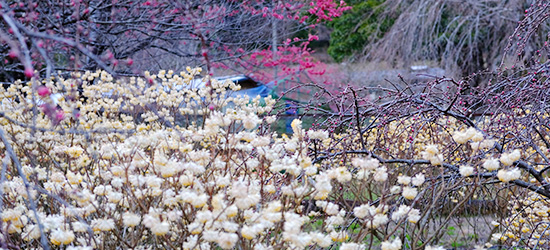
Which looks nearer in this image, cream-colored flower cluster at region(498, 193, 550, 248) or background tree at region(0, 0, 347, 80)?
cream-colored flower cluster at region(498, 193, 550, 248)

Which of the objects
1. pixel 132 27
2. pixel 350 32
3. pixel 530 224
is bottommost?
pixel 530 224

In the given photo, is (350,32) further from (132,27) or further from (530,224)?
(530,224)

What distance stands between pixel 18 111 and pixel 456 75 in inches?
268

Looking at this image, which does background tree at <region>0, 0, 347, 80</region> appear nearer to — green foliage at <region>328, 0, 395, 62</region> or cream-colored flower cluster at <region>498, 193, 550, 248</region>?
cream-colored flower cluster at <region>498, 193, 550, 248</region>

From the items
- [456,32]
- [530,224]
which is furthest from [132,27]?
[456,32]

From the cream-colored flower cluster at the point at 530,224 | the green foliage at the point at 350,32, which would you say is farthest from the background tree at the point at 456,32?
the green foliage at the point at 350,32

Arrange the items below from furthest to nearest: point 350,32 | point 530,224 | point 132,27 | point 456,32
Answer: point 350,32
point 456,32
point 132,27
point 530,224

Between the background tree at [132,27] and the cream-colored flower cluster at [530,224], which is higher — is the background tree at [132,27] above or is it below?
above

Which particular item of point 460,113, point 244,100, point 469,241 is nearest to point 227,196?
point 460,113

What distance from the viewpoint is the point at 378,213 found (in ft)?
5.86

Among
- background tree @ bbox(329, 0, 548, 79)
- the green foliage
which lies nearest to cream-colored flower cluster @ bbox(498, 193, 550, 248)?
background tree @ bbox(329, 0, 548, 79)

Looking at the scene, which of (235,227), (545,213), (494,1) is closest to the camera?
(235,227)

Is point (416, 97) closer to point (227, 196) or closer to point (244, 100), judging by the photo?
point (227, 196)

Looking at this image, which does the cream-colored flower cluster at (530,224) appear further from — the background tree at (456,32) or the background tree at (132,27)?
the background tree at (456,32)
